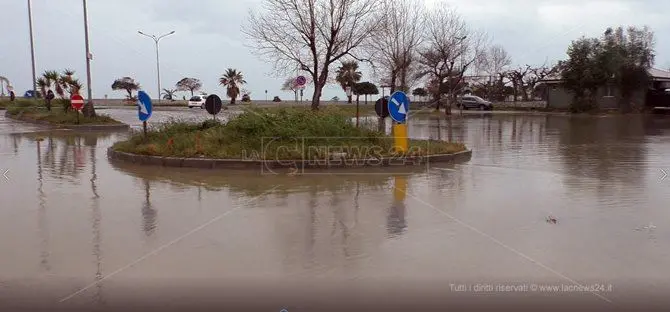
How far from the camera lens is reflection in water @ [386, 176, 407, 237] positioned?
6660 mm

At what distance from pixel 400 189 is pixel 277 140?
173 inches

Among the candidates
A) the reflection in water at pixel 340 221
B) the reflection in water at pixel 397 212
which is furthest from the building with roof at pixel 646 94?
the reflection in water at pixel 340 221

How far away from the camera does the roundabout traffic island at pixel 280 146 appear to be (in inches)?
469

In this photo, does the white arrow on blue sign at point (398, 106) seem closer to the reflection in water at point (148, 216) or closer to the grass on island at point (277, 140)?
the grass on island at point (277, 140)

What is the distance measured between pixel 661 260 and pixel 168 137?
11.6 meters

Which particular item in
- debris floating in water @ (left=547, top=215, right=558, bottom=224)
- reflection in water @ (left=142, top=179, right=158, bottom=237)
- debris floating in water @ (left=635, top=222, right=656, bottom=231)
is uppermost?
reflection in water @ (left=142, top=179, right=158, bottom=237)

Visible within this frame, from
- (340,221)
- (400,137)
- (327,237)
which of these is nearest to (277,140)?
(400,137)

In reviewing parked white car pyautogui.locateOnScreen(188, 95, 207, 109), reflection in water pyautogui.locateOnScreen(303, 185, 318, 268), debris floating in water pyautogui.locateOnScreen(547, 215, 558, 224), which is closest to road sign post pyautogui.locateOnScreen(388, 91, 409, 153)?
reflection in water pyautogui.locateOnScreen(303, 185, 318, 268)

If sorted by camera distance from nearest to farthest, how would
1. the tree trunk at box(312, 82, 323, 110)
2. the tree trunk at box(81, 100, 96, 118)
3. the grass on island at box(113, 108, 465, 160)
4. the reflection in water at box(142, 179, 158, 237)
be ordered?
the reflection in water at box(142, 179, 158, 237)
the grass on island at box(113, 108, 465, 160)
the tree trunk at box(312, 82, 323, 110)
the tree trunk at box(81, 100, 96, 118)

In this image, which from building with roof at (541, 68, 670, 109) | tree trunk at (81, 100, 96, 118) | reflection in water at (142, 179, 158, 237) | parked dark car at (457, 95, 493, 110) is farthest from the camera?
parked dark car at (457, 95, 493, 110)

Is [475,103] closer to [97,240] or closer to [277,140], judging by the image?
[277,140]

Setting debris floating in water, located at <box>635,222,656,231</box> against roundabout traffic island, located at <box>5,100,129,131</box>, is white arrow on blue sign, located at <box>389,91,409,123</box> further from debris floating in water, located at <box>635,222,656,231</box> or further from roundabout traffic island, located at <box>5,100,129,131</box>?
roundabout traffic island, located at <box>5,100,129,131</box>

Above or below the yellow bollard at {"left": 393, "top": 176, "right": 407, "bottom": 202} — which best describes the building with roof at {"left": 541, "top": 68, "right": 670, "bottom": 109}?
above

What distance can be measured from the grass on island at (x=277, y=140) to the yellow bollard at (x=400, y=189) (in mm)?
1851
